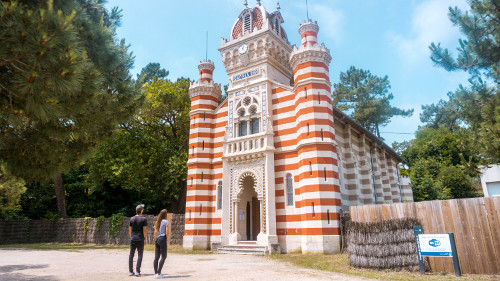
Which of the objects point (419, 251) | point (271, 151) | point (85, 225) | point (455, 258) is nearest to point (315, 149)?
point (271, 151)

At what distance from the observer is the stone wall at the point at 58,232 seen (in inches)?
947

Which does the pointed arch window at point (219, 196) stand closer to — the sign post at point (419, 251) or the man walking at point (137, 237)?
the man walking at point (137, 237)

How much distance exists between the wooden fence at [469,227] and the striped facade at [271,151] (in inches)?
256

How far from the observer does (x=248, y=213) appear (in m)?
19.3

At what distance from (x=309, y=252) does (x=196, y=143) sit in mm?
9539

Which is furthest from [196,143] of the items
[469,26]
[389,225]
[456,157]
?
[456,157]

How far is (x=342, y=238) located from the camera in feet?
48.0

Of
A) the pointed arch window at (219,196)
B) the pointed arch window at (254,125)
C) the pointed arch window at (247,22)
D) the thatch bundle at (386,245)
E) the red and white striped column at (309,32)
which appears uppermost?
the pointed arch window at (247,22)

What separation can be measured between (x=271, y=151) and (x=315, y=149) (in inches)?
104

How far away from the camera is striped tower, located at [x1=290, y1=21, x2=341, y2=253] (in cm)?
1475

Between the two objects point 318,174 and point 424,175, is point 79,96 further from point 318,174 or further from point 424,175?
point 424,175

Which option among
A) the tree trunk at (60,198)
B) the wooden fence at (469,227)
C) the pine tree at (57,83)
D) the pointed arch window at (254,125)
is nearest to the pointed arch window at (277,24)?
the pointed arch window at (254,125)

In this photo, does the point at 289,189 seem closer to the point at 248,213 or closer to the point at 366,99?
the point at 248,213

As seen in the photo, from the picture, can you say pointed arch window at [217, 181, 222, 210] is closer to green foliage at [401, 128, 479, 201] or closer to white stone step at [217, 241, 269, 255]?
white stone step at [217, 241, 269, 255]
